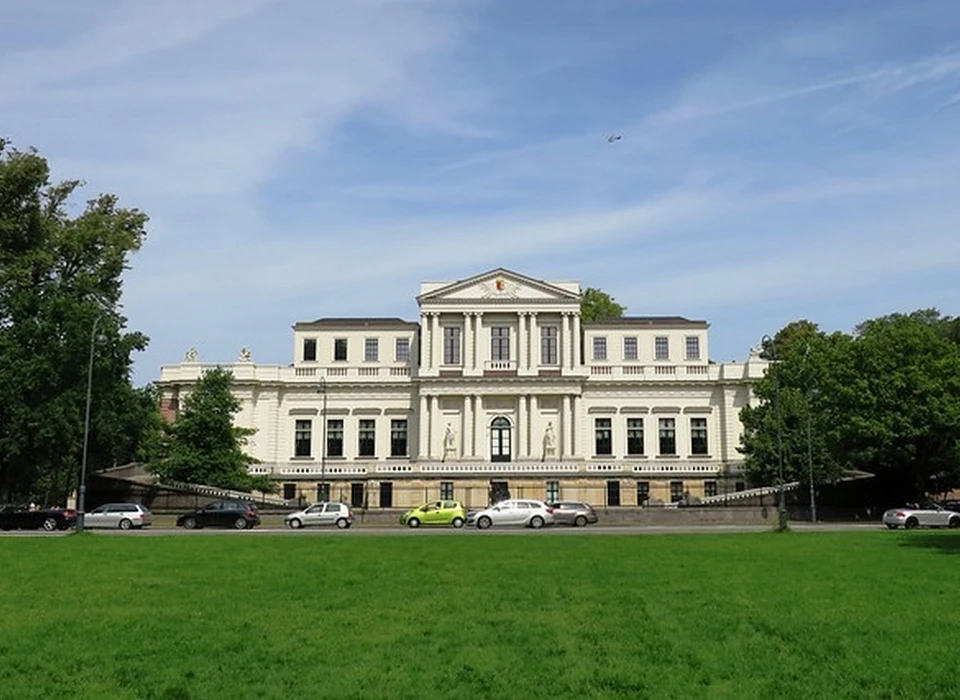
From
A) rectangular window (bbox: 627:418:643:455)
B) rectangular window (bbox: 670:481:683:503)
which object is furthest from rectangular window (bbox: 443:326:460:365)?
rectangular window (bbox: 670:481:683:503)

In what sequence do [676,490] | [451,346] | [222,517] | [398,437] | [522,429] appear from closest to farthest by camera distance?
[222,517]
[676,490]
[522,429]
[451,346]
[398,437]

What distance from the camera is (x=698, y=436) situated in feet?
263

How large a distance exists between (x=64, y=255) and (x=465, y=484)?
33.6 meters

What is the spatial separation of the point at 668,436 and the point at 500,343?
16.3m

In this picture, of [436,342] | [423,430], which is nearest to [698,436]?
[423,430]

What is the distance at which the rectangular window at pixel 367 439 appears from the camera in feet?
265

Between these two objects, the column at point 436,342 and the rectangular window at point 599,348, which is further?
the rectangular window at point 599,348

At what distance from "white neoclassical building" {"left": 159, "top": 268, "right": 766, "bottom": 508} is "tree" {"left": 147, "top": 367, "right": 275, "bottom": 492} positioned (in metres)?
10.2

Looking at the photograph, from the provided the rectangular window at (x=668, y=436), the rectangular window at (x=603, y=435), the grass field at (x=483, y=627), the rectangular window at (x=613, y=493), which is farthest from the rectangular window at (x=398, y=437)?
the grass field at (x=483, y=627)

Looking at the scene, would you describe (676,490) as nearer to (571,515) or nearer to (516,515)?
(571,515)

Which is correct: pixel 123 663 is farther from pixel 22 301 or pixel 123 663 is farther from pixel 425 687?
pixel 22 301

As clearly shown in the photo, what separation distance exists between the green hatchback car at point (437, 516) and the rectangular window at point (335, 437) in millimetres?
30878

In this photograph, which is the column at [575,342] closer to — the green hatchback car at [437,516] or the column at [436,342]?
the column at [436,342]

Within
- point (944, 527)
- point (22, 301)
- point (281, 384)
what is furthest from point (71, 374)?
point (944, 527)
